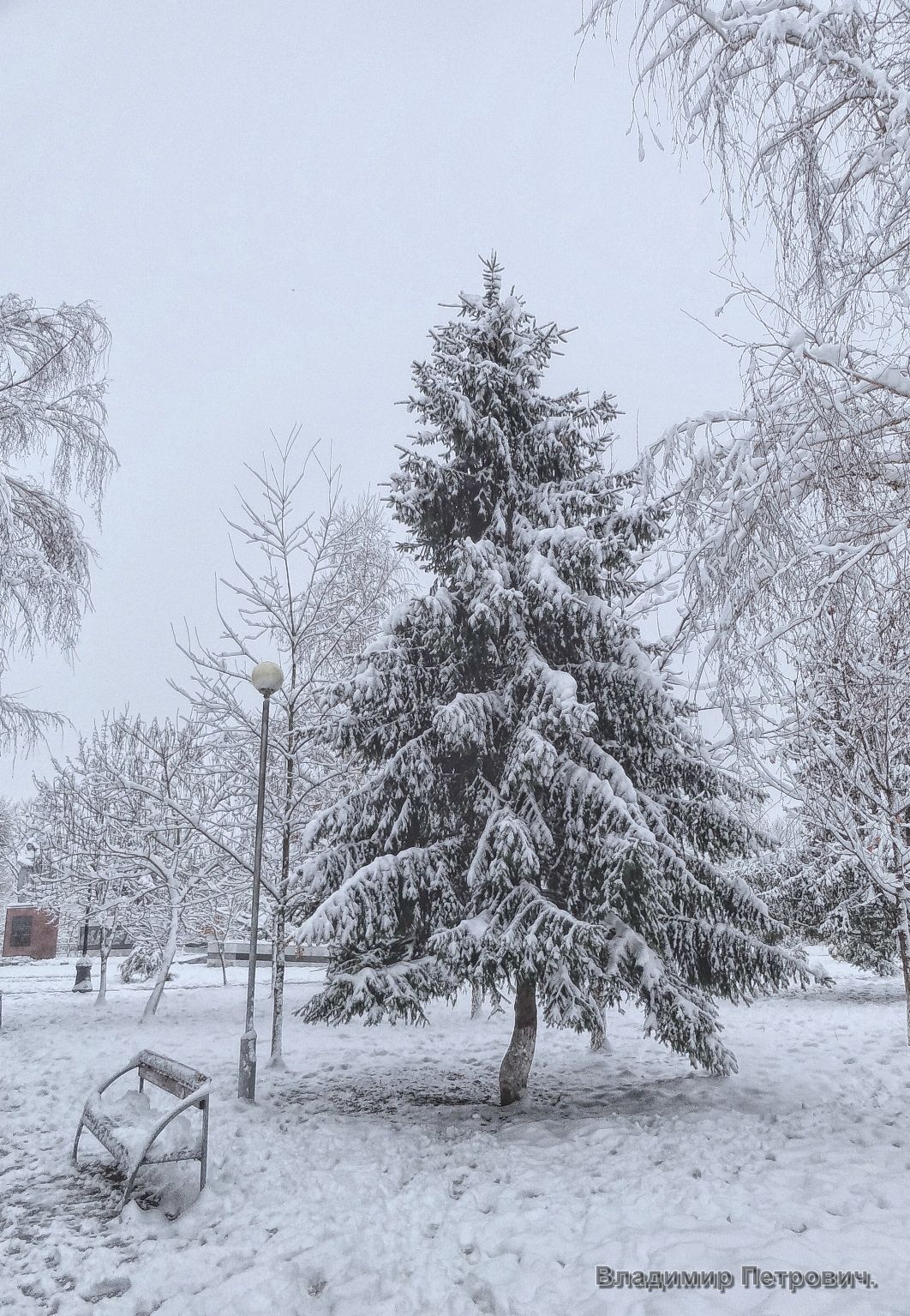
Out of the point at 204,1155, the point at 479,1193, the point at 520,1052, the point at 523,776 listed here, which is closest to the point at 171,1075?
the point at 204,1155

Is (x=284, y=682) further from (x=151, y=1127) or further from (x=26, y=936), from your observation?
(x=26, y=936)

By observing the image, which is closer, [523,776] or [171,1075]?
[171,1075]

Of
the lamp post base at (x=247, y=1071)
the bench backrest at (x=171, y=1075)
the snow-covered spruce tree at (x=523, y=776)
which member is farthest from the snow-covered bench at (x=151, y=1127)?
the snow-covered spruce tree at (x=523, y=776)

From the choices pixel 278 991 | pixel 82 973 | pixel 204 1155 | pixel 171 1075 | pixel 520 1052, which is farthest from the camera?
pixel 82 973

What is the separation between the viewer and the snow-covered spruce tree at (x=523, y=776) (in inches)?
297

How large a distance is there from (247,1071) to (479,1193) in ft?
12.4

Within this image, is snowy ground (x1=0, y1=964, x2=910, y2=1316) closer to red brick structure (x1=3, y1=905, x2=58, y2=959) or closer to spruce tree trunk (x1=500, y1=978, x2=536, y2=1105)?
spruce tree trunk (x1=500, y1=978, x2=536, y2=1105)

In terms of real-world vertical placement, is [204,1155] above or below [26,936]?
above

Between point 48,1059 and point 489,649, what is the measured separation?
899cm

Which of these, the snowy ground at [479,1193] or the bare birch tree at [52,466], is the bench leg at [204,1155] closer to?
the snowy ground at [479,1193]

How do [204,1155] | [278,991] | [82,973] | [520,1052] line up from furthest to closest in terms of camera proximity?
[82,973] → [278,991] → [520,1052] → [204,1155]

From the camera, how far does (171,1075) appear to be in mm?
7176

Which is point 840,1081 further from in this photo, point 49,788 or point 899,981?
point 49,788

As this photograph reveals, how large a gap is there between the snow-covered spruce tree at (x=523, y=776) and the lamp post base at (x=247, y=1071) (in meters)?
1.26
